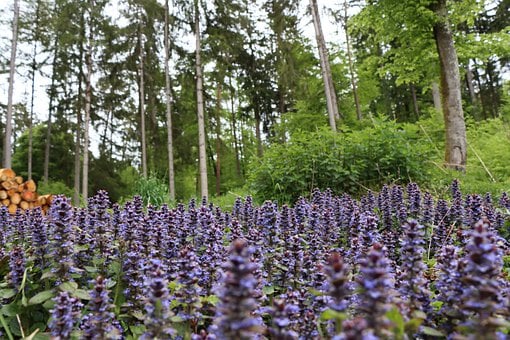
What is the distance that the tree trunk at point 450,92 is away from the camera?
33.3 ft

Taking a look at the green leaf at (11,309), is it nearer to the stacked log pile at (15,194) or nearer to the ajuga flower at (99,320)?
the ajuga flower at (99,320)

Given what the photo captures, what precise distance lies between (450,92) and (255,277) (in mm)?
10089

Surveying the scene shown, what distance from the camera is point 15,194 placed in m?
11.0

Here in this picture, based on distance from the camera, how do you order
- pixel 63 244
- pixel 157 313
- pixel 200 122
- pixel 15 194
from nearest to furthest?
pixel 157 313
pixel 63 244
pixel 15 194
pixel 200 122

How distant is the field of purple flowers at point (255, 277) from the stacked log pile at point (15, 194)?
308 inches

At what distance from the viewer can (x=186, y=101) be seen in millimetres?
22719

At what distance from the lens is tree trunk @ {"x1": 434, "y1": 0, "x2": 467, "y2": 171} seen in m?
10.1

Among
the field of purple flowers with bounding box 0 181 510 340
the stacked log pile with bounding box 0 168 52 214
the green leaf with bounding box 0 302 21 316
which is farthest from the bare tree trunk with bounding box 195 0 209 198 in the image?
the green leaf with bounding box 0 302 21 316

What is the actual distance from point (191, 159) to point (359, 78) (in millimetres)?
10461

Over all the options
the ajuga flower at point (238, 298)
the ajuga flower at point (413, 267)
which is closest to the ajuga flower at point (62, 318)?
the ajuga flower at point (238, 298)

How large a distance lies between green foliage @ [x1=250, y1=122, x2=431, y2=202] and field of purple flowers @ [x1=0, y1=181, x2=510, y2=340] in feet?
11.6

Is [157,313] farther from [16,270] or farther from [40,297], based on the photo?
[16,270]

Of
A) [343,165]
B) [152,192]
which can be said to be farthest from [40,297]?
[152,192]

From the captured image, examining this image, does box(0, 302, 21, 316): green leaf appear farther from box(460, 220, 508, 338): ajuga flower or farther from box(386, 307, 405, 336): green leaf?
box(460, 220, 508, 338): ajuga flower
